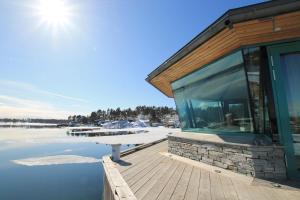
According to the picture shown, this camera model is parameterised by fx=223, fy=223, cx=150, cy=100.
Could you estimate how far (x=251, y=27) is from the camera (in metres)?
5.01

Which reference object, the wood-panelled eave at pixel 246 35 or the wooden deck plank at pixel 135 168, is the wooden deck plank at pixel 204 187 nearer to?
the wooden deck plank at pixel 135 168

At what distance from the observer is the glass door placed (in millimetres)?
5328

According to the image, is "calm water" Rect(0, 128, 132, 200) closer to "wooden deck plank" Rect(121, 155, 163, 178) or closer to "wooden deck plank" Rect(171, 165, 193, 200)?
"wooden deck plank" Rect(121, 155, 163, 178)

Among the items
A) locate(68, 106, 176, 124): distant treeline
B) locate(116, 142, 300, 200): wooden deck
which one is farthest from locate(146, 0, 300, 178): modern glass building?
locate(68, 106, 176, 124): distant treeline

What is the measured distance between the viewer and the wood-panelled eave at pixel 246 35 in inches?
187

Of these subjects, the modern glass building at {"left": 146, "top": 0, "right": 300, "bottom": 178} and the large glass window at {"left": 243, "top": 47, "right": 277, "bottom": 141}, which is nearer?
the modern glass building at {"left": 146, "top": 0, "right": 300, "bottom": 178}

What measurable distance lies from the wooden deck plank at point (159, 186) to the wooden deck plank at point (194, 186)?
58 centimetres

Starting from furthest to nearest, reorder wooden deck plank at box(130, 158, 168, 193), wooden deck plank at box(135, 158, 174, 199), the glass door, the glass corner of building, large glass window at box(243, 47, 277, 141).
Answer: the glass corner of building → large glass window at box(243, 47, 277, 141) → the glass door → wooden deck plank at box(130, 158, 168, 193) → wooden deck plank at box(135, 158, 174, 199)

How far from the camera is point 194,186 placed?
16.4 ft

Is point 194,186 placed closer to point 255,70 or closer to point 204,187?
point 204,187

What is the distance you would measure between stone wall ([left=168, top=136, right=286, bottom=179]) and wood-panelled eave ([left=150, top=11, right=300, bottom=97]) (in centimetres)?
270

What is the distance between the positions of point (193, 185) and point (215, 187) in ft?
1.59

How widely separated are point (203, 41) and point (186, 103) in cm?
450

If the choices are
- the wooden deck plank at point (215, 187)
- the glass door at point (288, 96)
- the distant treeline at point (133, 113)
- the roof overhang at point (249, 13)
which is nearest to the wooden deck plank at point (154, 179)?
the wooden deck plank at point (215, 187)
